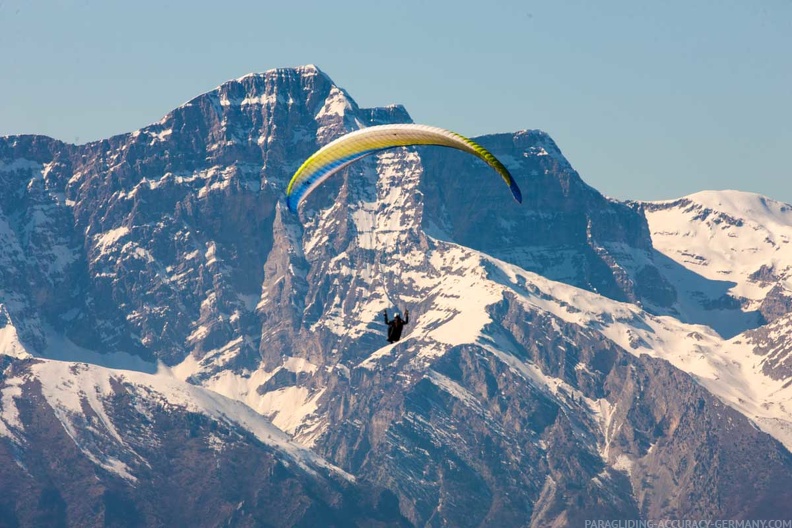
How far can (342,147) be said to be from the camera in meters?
182

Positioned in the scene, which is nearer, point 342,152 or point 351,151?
point 351,151

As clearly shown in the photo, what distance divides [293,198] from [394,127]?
36.9ft

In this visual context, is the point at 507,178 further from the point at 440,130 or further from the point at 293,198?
the point at 293,198

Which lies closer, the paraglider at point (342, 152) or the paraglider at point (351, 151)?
the paraglider at point (351, 151)

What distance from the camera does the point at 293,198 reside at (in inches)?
7303

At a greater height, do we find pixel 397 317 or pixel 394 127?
pixel 394 127

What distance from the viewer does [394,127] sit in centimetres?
18000

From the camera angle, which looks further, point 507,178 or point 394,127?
point 394,127

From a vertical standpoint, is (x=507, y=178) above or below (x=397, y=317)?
above

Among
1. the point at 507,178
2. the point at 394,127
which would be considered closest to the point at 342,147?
the point at 394,127

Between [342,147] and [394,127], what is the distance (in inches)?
197

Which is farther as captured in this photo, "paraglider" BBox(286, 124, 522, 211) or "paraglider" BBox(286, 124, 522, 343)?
"paraglider" BBox(286, 124, 522, 211)

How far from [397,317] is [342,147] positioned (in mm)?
15108

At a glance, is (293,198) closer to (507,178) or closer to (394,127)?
(394,127)
